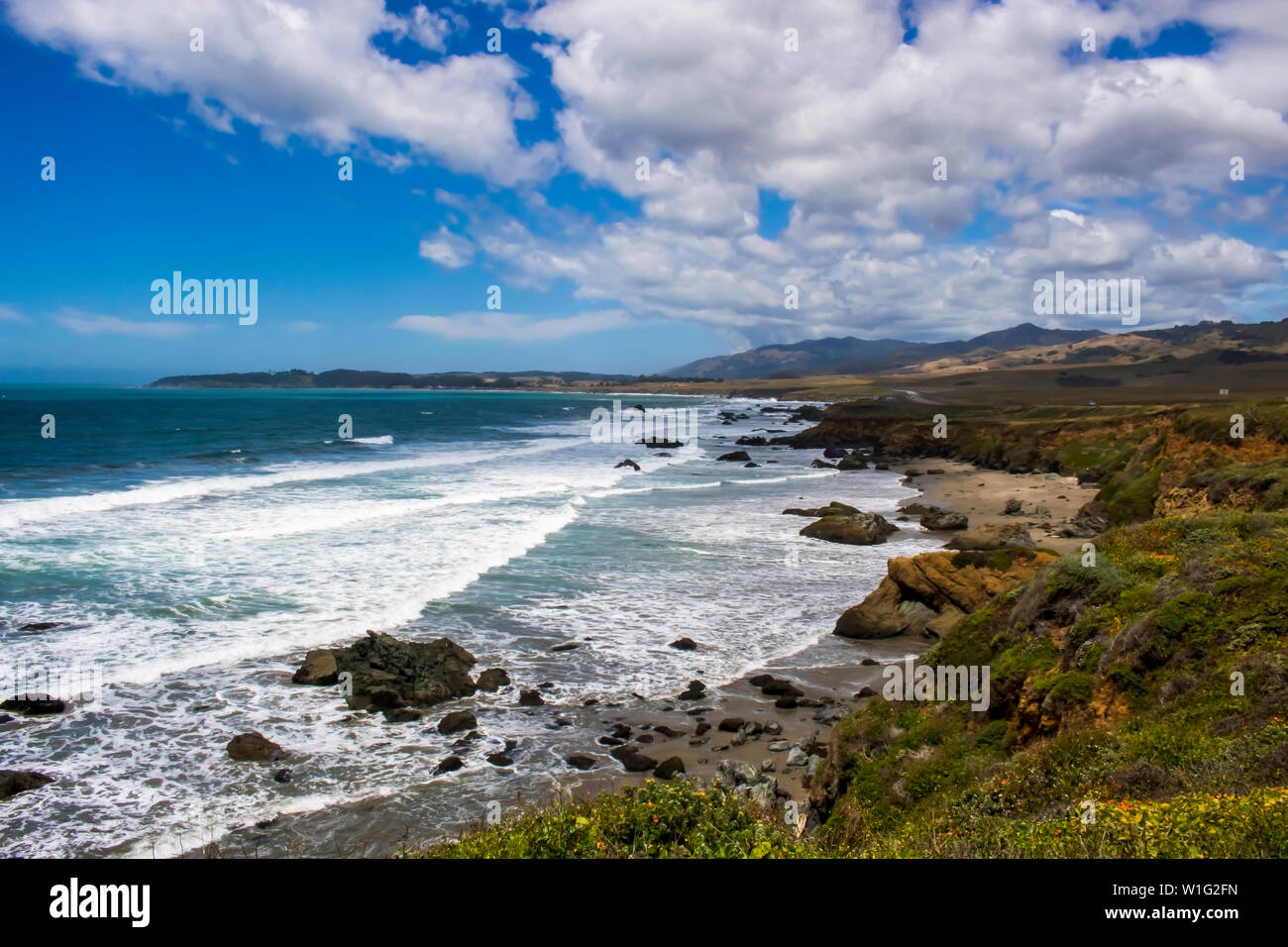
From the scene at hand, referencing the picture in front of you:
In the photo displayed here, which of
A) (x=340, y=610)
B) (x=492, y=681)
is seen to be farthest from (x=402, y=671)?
(x=340, y=610)

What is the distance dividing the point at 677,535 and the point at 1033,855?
987 inches

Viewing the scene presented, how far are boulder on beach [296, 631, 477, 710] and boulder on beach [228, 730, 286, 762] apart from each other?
2.02 m

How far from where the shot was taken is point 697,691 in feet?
50.0

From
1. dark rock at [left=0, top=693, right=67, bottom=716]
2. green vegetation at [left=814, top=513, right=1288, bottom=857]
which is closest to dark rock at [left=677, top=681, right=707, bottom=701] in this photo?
green vegetation at [left=814, top=513, right=1288, bottom=857]

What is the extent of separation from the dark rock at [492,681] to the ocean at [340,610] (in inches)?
11.9

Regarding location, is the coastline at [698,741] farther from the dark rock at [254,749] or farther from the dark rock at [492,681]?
the dark rock at [254,749]

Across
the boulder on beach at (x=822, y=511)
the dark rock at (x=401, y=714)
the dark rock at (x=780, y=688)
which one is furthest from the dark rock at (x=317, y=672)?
the boulder on beach at (x=822, y=511)

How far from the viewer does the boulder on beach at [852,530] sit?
2897cm

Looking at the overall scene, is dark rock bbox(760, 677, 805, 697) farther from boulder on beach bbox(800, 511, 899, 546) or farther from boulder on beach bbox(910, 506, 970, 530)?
boulder on beach bbox(910, 506, 970, 530)

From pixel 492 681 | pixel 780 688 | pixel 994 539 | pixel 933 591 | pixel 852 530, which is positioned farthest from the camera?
pixel 852 530

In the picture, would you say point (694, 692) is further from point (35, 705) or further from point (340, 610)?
point (35, 705)

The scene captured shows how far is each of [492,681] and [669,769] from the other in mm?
5054

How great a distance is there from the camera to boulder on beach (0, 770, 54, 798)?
11.0 m

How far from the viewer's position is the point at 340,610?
19.5 metres
